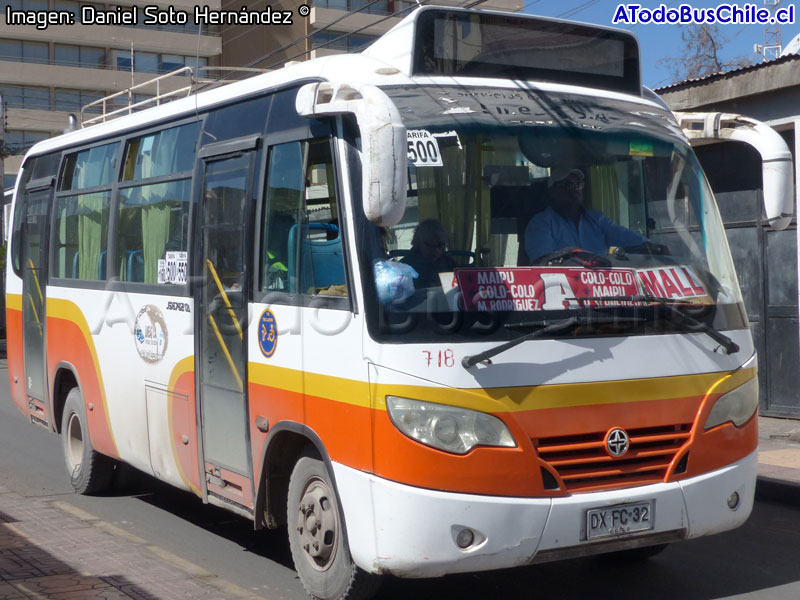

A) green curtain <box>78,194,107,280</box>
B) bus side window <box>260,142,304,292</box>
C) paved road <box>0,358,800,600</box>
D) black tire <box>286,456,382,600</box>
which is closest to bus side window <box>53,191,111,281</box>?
green curtain <box>78,194,107,280</box>

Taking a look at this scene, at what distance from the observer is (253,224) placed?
19.4ft

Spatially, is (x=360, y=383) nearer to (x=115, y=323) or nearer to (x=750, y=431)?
(x=750, y=431)

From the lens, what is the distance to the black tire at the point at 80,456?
28.1 feet

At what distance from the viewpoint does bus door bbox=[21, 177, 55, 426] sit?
9391 mm

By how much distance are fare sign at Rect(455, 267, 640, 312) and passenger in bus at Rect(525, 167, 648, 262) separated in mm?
132

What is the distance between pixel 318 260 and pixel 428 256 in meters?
0.70

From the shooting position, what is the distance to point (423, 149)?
4.99m

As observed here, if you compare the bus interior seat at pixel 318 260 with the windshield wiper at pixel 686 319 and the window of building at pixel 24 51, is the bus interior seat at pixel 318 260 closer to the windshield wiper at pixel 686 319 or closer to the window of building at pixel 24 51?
the windshield wiper at pixel 686 319

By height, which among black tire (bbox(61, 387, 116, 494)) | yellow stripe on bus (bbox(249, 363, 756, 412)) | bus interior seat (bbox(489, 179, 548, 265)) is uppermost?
bus interior seat (bbox(489, 179, 548, 265))

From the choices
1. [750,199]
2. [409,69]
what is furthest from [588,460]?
[750,199]

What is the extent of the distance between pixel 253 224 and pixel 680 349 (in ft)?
8.10

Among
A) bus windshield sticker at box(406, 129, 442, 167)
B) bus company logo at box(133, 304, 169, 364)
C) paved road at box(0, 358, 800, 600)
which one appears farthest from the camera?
bus company logo at box(133, 304, 169, 364)

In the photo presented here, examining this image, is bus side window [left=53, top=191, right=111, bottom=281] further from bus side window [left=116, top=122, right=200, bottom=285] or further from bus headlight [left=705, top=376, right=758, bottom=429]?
bus headlight [left=705, top=376, right=758, bottom=429]

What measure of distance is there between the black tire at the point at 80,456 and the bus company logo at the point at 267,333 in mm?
3302
